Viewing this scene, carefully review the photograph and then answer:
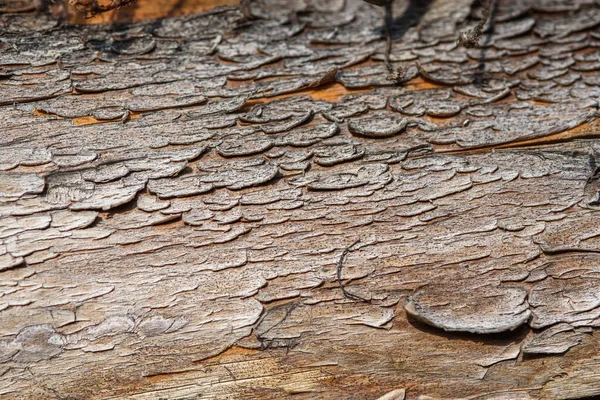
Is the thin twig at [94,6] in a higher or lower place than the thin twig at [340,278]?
higher

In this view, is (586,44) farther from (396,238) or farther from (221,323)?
(221,323)

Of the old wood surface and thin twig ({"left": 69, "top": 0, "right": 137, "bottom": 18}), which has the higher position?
thin twig ({"left": 69, "top": 0, "right": 137, "bottom": 18})

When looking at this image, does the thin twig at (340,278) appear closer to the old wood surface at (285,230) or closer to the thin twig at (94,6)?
the old wood surface at (285,230)

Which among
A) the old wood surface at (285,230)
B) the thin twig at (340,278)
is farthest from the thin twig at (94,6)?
the thin twig at (340,278)

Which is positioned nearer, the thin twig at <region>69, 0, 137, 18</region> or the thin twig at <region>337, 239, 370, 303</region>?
the thin twig at <region>337, 239, 370, 303</region>

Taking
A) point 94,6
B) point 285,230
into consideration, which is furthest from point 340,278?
point 94,6

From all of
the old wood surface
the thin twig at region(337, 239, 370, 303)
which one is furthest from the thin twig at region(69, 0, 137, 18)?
the thin twig at region(337, 239, 370, 303)

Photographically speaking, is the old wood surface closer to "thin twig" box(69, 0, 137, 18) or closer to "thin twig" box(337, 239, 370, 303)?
"thin twig" box(337, 239, 370, 303)

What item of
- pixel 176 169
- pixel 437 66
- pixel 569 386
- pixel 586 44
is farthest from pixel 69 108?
pixel 586 44
